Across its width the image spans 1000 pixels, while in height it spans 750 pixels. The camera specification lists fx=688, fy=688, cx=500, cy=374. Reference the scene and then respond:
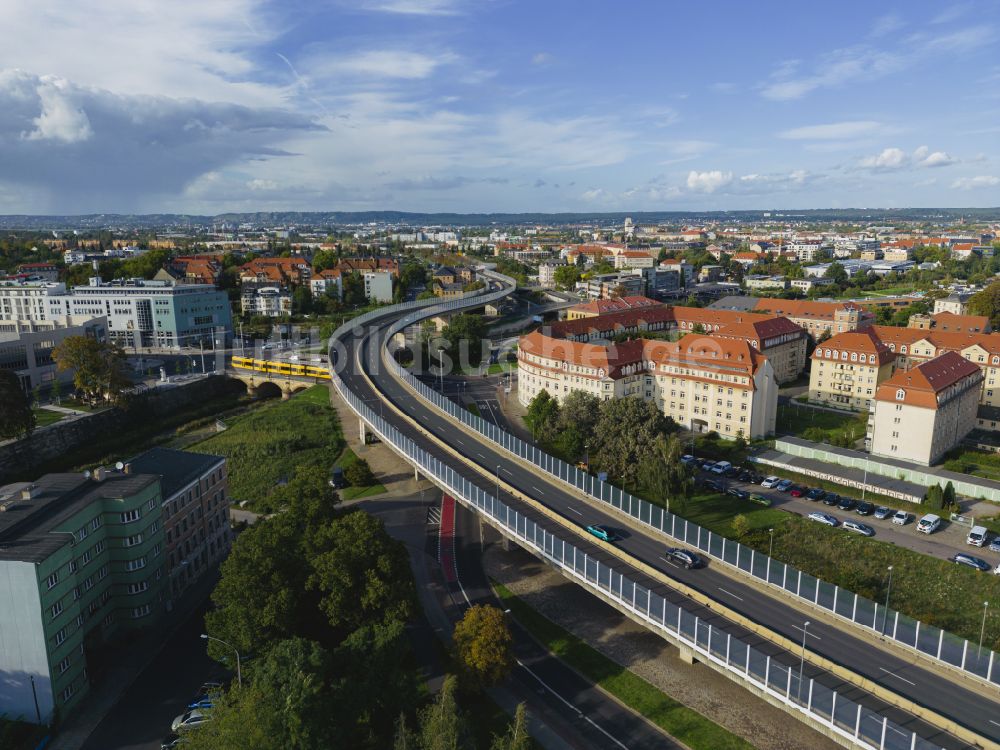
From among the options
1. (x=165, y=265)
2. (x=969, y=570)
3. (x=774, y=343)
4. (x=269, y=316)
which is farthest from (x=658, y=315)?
(x=165, y=265)

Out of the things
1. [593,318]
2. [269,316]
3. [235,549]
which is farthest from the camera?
[269,316]

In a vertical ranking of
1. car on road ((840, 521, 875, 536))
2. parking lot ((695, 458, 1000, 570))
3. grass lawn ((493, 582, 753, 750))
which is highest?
car on road ((840, 521, 875, 536))

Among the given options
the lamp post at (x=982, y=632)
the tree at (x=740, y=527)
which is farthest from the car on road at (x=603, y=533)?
the lamp post at (x=982, y=632)

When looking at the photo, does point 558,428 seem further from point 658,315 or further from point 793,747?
point 658,315

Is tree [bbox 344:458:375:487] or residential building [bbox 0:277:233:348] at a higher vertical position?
residential building [bbox 0:277:233:348]

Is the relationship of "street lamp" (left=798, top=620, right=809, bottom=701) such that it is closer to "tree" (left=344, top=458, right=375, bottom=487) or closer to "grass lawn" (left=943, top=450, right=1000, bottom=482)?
"grass lawn" (left=943, top=450, right=1000, bottom=482)

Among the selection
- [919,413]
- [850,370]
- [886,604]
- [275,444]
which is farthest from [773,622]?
[850,370]

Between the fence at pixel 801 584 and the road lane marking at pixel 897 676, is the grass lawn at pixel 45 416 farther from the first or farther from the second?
the road lane marking at pixel 897 676

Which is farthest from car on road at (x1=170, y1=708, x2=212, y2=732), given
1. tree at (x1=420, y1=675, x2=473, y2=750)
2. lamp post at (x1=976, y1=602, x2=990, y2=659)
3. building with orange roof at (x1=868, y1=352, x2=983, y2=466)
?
building with orange roof at (x1=868, y1=352, x2=983, y2=466)
